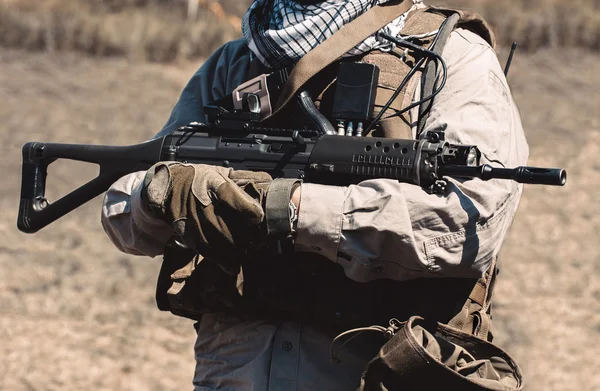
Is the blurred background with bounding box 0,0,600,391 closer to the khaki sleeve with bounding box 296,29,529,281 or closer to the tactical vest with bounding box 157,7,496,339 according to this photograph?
the tactical vest with bounding box 157,7,496,339

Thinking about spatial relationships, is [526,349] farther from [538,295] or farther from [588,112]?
[588,112]

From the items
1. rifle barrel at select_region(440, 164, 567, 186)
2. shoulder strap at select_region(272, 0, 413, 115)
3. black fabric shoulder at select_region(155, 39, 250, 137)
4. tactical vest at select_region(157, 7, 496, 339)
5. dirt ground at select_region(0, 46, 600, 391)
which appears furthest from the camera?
dirt ground at select_region(0, 46, 600, 391)

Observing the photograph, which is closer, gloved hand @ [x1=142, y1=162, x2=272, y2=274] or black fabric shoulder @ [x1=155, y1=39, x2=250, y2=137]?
gloved hand @ [x1=142, y1=162, x2=272, y2=274]

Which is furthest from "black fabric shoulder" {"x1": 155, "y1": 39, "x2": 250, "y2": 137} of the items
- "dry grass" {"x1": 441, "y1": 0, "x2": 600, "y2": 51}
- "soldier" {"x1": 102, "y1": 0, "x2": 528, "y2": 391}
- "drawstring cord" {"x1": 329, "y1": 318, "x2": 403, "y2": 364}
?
"dry grass" {"x1": 441, "y1": 0, "x2": 600, "y2": 51}

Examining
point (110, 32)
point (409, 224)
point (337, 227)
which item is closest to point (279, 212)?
point (337, 227)

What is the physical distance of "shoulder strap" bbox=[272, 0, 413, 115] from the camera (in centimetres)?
256

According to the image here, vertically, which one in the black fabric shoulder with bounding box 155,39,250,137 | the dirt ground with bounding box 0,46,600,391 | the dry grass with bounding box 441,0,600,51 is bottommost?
the dirt ground with bounding box 0,46,600,391

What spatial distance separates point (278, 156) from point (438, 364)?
0.66 metres

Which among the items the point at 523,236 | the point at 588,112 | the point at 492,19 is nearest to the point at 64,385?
the point at 523,236

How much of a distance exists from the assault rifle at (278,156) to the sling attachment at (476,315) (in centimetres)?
34

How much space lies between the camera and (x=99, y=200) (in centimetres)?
747

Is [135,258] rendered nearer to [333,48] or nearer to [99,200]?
[99,200]

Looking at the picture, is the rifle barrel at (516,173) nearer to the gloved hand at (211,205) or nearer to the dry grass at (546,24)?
the gloved hand at (211,205)

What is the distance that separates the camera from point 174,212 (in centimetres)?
228
